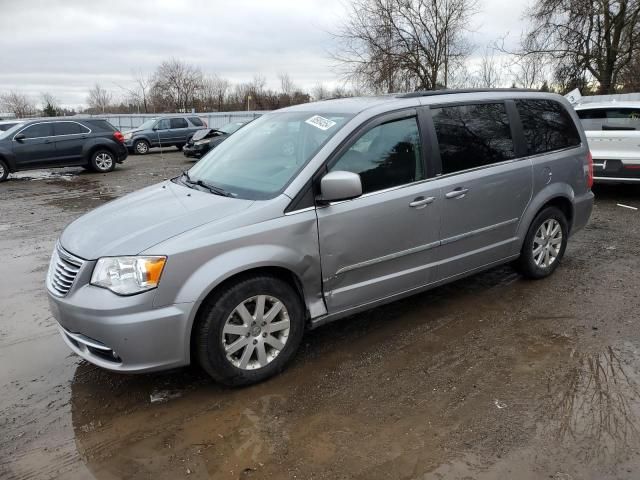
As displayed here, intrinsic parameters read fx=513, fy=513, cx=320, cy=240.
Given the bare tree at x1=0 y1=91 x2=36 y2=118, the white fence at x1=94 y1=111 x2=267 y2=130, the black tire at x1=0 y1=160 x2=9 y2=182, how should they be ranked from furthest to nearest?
1. the bare tree at x1=0 y1=91 x2=36 y2=118
2. the white fence at x1=94 y1=111 x2=267 y2=130
3. the black tire at x1=0 y1=160 x2=9 y2=182

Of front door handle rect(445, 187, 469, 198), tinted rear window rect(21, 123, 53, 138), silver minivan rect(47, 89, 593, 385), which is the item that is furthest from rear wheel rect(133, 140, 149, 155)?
front door handle rect(445, 187, 469, 198)

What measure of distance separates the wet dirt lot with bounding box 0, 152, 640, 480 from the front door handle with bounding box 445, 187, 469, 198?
1057mm

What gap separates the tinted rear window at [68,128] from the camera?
15.1m

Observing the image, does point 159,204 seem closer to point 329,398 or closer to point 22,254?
point 329,398

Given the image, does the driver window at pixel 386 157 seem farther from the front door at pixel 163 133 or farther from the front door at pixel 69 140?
the front door at pixel 163 133

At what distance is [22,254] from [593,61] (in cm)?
2566

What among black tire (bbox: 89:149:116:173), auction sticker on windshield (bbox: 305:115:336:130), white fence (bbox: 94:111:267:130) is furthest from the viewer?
white fence (bbox: 94:111:267:130)

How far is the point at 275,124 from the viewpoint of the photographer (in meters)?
4.35

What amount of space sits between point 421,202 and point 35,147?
14.2 meters

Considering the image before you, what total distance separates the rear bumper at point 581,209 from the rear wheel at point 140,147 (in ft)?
66.1

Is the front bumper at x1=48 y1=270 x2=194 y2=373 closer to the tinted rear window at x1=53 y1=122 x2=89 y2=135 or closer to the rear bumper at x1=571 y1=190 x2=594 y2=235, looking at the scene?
the rear bumper at x1=571 y1=190 x2=594 y2=235

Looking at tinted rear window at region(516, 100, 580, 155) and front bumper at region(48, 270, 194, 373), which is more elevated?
tinted rear window at region(516, 100, 580, 155)

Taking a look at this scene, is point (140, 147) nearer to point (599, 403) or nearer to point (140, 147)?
point (140, 147)

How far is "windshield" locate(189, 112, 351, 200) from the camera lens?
3607 mm
